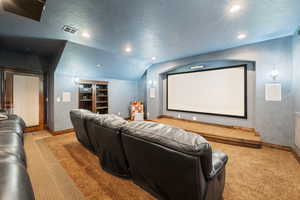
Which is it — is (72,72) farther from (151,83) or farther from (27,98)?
(151,83)

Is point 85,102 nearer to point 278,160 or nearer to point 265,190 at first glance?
point 265,190

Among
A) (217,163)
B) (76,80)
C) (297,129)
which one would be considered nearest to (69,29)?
(76,80)

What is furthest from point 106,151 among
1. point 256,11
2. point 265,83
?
point 265,83

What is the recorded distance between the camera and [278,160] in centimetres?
268

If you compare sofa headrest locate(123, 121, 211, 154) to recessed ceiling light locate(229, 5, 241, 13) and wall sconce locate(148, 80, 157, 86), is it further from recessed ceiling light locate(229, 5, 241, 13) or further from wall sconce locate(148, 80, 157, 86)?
wall sconce locate(148, 80, 157, 86)

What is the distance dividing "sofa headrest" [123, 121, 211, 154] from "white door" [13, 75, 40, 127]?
16.9ft

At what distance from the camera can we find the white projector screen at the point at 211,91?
417 cm

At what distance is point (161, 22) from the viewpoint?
8.34 ft

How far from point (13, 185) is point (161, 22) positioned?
9.66 ft

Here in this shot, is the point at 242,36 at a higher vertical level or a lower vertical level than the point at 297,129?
higher

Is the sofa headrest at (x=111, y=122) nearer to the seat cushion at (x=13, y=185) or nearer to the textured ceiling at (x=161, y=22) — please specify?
→ the seat cushion at (x=13, y=185)

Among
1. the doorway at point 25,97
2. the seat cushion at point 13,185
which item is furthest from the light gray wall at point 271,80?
the doorway at point 25,97

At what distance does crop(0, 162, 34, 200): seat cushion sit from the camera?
62cm

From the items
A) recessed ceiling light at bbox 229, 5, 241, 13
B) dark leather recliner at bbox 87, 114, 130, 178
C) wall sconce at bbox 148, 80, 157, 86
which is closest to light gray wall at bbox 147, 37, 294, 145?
recessed ceiling light at bbox 229, 5, 241, 13
